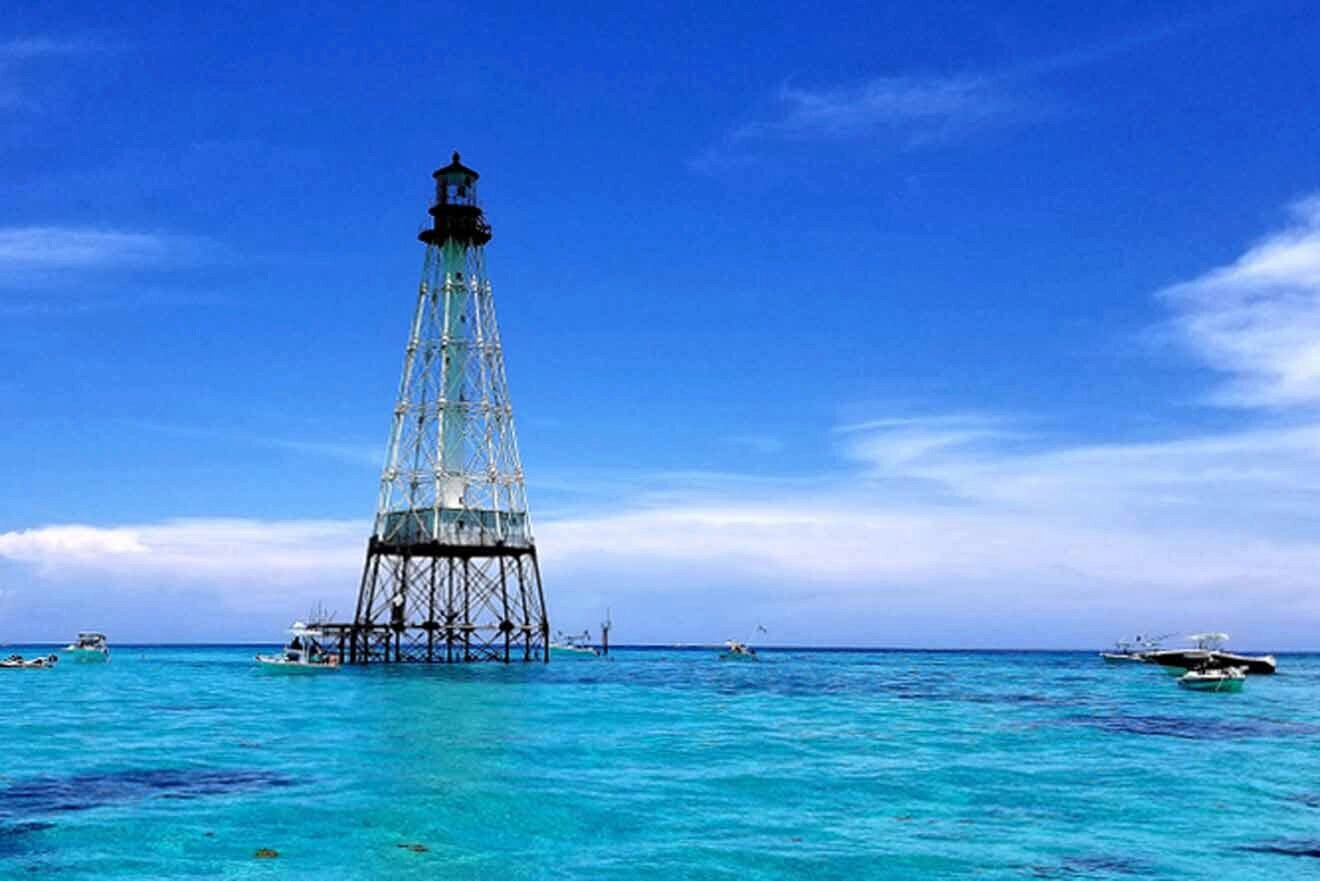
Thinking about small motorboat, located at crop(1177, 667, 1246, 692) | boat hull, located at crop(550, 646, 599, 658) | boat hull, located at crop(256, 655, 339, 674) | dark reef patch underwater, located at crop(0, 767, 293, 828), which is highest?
boat hull, located at crop(256, 655, 339, 674)

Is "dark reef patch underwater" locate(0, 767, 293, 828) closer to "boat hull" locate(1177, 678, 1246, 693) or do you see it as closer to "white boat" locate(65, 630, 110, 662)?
"boat hull" locate(1177, 678, 1246, 693)

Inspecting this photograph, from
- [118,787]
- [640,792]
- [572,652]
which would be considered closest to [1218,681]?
[640,792]

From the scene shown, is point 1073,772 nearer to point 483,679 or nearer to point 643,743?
point 643,743

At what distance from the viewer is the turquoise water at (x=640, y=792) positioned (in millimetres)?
23016

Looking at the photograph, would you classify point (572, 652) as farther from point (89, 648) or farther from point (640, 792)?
point (640, 792)

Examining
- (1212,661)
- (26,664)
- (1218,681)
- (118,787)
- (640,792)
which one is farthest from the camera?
(1212,661)

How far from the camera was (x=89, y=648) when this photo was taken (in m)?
126

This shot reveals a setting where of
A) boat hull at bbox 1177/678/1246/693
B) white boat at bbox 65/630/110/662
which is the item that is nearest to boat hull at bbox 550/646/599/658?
white boat at bbox 65/630/110/662

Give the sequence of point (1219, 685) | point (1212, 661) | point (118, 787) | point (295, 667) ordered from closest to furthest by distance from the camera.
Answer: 1. point (118, 787)
2. point (1219, 685)
3. point (295, 667)
4. point (1212, 661)

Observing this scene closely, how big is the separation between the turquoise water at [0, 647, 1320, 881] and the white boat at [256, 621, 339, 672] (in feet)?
90.8

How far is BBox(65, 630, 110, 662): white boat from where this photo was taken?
124 m

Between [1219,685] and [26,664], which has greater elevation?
[26,664]

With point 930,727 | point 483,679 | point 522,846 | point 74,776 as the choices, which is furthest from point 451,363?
point 522,846

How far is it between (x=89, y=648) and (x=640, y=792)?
379ft
